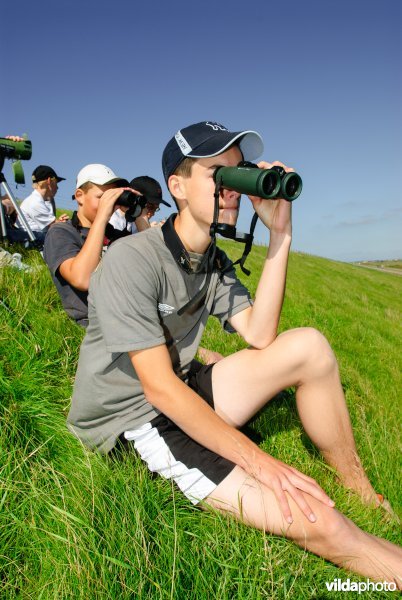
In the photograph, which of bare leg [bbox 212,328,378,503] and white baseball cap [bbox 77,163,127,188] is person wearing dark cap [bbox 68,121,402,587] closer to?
bare leg [bbox 212,328,378,503]

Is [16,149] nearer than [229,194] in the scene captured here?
No

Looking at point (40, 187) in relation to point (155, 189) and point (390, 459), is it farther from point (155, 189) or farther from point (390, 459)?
point (390, 459)

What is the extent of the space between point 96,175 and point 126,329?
1928 millimetres

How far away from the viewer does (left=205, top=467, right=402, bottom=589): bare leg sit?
1.59m

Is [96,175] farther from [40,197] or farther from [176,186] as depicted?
[40,197]

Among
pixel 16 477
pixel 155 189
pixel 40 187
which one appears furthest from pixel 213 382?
pixel 40 187

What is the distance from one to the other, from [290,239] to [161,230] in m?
0.68

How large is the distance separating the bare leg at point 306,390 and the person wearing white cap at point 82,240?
1.19 m

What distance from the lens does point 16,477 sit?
5.65 ft

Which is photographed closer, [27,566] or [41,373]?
[27,566]

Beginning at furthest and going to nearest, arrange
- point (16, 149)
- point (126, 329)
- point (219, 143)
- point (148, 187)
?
1. point (148, 187)
2. point (16, 149)
3. point (219, 143)
4. point (126, 329)

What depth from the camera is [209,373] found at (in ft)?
7.57
